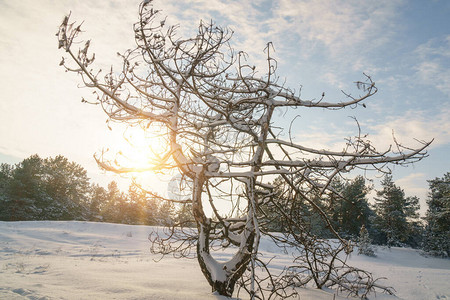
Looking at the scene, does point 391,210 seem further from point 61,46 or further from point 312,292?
point 61,46

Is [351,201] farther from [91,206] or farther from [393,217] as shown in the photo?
[91,206]

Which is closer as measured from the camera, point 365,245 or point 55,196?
point 365,245

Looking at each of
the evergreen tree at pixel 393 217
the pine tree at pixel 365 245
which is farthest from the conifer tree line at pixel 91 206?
the pine tree at pixel 365 245

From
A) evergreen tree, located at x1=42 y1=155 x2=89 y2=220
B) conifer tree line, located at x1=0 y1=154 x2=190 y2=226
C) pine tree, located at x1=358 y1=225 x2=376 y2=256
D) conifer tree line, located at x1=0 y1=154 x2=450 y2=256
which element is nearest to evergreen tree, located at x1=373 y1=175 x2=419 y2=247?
conifer tree line, located at x1=0 y1=154 x2=450 y2=256

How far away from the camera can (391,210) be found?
33000 mm

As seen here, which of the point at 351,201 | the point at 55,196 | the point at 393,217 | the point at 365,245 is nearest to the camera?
the point at 351,201

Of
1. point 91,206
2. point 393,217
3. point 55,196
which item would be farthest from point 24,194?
point 393,217

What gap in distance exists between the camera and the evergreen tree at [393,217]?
31.9m

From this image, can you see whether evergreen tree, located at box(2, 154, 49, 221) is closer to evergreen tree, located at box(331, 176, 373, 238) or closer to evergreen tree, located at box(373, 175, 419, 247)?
evergreen tree, located at box(331, 176, 373, 238)

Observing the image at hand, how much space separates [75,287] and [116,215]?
37983mm

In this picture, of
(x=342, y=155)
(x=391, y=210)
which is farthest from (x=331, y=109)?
(x=391, y=210)

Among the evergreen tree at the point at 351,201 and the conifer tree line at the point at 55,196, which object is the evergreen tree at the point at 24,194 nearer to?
the conifer tree line at the point at 55,196

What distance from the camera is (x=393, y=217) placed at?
31812mm

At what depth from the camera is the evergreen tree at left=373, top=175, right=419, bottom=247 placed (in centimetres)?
3188
